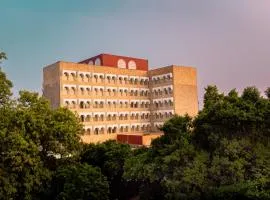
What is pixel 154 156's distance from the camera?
2469 cm

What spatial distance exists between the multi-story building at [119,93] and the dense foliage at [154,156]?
2064 cm

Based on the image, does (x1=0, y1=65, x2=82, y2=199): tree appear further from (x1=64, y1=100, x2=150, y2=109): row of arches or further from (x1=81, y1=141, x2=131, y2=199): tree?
(x1=64, y1=100, x2=150, y2=109): row of arches

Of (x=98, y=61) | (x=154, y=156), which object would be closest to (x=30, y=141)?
(x=154, y=156)

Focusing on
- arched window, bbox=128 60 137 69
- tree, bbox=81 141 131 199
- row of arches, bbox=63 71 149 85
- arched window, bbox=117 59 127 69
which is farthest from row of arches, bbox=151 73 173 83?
tree, bbox=81 141 131 199

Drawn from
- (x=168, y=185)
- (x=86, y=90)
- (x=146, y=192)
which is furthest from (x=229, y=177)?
(x=86, y=90)

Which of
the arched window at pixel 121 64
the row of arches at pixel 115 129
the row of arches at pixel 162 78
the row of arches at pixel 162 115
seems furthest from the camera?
the arched window at pixel 121 64

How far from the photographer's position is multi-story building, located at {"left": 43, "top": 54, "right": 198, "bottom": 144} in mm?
51219

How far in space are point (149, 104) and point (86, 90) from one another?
12837 mm

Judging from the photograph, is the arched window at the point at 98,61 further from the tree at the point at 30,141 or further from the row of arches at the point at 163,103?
the tree at the point at 30,141

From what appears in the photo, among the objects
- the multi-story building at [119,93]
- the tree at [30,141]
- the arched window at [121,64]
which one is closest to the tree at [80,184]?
the tree at [30,141]

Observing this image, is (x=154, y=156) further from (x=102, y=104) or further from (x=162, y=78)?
(x=162, y=78)

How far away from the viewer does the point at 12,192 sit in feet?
80.8

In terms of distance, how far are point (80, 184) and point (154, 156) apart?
5.56 m

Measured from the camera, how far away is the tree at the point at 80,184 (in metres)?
24.2
